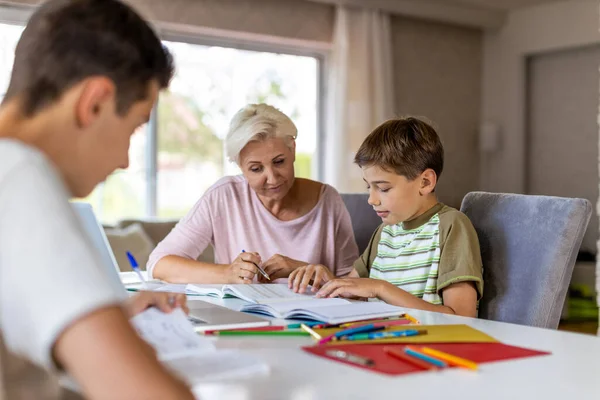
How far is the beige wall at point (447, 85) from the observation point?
19.9 feet

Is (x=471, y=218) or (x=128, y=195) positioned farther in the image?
(x=128, y=195)

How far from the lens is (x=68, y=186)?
746 millimetres

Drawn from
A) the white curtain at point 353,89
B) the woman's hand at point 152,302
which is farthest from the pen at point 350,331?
the white curtain at point 353,89

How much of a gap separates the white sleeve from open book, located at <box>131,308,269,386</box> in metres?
0.32

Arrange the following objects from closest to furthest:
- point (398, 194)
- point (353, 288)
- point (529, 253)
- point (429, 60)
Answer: point (353, 288) < point (529, 253) < point (398, 194) < point (429, 60)

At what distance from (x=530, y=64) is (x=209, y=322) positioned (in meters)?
5.57

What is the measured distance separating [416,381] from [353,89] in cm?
483

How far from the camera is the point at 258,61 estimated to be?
17.9 feet

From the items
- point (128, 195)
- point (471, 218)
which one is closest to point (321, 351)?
point (471, 218)

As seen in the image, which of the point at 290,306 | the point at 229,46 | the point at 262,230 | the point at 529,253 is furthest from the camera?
the point at 229,46

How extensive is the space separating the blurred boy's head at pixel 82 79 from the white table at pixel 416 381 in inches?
13.3

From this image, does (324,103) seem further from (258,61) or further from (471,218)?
(471,218)

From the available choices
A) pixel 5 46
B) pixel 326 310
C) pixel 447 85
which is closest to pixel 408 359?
pixel 326 310

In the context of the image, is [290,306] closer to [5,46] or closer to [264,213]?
[264,213]
